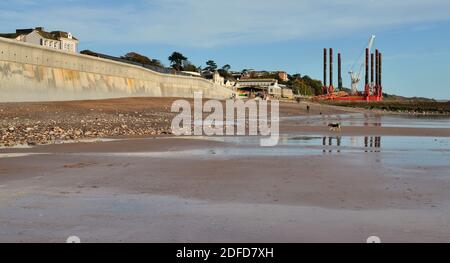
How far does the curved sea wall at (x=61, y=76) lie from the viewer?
26266 mm

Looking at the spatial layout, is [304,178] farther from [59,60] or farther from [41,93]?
[59,60]

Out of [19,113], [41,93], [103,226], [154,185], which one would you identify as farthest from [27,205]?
[41,93]

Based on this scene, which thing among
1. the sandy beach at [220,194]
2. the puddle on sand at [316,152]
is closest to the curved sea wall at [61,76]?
the sandy beach at [220,194]

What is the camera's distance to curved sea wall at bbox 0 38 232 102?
2627 cm

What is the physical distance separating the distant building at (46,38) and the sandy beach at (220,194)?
58623 millimetres

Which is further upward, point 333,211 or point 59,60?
point 59,60

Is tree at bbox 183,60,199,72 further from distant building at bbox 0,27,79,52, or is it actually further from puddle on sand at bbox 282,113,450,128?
puddle on sand at bbox 282,113,450,128

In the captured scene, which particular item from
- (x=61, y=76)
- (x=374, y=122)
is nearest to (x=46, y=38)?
(x=61, y=76)

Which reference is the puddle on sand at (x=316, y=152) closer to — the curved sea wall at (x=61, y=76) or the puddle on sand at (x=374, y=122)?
the curved sea wall at (x=61, y=76)

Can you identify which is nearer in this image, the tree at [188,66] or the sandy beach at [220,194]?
the sandy beach at [220,194]

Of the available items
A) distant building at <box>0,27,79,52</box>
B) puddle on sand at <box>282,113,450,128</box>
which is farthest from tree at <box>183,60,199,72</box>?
puddle on sand at <box>282,113,450,128</box>

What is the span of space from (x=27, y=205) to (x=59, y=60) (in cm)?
2586

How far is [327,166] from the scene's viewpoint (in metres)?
11.8
